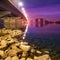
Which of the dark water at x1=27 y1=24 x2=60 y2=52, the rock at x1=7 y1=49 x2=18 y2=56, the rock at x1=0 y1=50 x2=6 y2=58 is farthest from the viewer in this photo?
→ the dark water at x1=27 y1=24 x2=60 y2=52

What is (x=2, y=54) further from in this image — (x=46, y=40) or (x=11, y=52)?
(x=46, y=40)

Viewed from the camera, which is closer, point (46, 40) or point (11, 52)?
point (11, 52)

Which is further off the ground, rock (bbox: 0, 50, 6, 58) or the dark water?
rock (bbox: 0, 50, 6, 58)

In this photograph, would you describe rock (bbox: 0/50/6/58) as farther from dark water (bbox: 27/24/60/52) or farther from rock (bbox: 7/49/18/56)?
dark water (bbox: 27/24/60/52)

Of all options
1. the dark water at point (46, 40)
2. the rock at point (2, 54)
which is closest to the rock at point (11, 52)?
the rock at point (2, 54)

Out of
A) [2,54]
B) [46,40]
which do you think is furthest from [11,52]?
[46,40]

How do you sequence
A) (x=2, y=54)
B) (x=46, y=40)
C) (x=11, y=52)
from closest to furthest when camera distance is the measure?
1. (x=2, y=54)
2. (x=11, y=52)
3. (x=46, y=40)

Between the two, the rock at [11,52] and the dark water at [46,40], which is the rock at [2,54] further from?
the dark water at [46,40]

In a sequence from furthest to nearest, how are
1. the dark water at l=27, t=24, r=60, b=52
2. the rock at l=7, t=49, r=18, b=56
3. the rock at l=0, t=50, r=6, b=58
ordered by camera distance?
the dark water at l=27, t=24, r=60, b=52, the rock at l=7, t=49, r=18, b=56, the rock at l=0, t=50, r=6, b=58

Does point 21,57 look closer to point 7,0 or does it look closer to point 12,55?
point 12,55

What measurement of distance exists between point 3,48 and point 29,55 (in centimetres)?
120

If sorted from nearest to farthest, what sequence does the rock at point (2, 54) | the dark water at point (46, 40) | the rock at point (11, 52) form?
the rock at point (2, 54) → the rock at point (11, 52) → the dark water at point (46, 40)

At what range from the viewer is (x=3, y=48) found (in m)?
7.68

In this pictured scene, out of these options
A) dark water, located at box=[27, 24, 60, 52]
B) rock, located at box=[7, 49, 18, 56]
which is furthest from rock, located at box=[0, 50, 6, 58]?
dark water, located at box=[27, 24, 60, 52]
